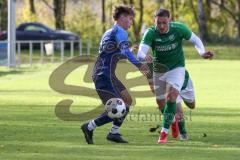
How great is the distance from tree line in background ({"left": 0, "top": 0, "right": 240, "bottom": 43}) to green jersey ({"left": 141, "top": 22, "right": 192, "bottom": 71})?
165ft

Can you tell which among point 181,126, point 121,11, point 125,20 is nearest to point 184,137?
point 181,126

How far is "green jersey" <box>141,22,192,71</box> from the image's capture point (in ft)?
45.4

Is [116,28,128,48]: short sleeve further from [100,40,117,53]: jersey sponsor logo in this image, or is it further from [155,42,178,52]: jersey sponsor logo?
[155,42,178,52]: jersey sponsor logo

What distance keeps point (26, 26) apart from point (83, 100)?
124 feet

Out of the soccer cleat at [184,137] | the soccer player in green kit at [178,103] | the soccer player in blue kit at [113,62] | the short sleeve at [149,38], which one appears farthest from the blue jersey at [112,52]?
the soccer cleat at [184,137]

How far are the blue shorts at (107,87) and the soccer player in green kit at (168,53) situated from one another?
0.55 m

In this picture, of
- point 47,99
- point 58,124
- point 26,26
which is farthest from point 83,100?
point 26,26

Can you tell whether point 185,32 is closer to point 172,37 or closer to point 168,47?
point 172,37

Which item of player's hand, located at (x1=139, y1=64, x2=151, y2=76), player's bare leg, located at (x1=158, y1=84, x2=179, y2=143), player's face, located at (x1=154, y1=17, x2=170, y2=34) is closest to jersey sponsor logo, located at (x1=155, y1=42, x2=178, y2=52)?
player's face, located at (x1=154, y1=17, x2=170, y2=34)

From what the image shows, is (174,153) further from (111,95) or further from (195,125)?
(195,125)

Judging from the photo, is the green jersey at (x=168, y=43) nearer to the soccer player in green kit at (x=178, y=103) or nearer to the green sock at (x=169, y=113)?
the soccer player in green kit at (x=178, y=103)

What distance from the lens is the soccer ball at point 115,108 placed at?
13297mm

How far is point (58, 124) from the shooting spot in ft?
55.0

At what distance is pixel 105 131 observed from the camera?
51.1ft
